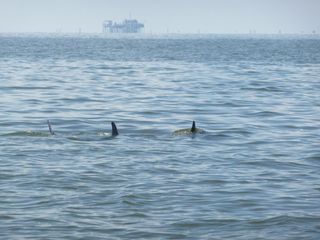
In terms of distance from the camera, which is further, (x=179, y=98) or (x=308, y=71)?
(x=308, y=71)

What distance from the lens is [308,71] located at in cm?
7500

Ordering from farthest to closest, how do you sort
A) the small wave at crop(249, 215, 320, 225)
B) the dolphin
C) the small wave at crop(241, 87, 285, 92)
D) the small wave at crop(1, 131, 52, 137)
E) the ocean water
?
1. the small wave at crop(241, 87, 285, 92)
2. the dolphin
3. the small wave at crop(1, 131, 52, 137)
4. the small wave at crop(249, 215, 320, 225)
5. the ocean water

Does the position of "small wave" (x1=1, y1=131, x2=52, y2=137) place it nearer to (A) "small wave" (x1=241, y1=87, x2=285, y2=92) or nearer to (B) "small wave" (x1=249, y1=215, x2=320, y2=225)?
(B) "small wave" (x1=249, y1=215, x2=320, y2=225)

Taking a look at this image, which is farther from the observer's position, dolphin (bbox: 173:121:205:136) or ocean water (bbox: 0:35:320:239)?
dolphin (bbox: 173:121:205:136)

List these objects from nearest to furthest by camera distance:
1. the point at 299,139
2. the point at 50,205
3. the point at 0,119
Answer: the point at 50,205, the point at 299,139, the point at 0,119

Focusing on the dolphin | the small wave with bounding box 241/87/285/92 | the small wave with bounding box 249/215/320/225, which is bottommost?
the small wave with bounding box 241/87/285/92

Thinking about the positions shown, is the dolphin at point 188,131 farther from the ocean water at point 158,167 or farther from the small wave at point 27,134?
the small wave at point 27,134

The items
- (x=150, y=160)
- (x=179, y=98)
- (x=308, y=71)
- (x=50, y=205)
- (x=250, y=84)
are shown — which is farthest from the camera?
(x=308, y=71)

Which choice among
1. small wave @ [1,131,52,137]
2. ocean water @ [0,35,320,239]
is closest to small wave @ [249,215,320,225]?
ocean water @ [0,35,320,239]

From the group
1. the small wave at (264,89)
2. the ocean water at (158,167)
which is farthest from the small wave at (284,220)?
the small wave at (264,89)

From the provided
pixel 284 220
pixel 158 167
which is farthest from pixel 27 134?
pixel 284 220

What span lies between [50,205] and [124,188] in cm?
237

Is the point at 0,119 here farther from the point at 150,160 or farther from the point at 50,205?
the point at 50,205

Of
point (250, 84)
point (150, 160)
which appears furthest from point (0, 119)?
point (250, 84)
